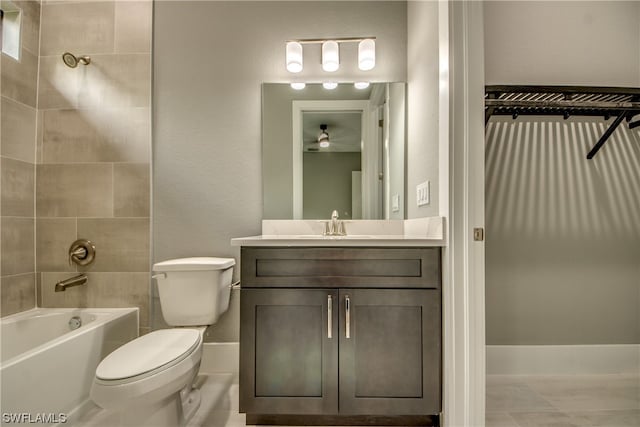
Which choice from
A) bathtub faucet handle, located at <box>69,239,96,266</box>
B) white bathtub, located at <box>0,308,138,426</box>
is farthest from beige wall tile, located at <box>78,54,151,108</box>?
white bathtub, located at <box>0,308,138,426</box>

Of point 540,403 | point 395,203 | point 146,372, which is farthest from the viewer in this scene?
point 395,203

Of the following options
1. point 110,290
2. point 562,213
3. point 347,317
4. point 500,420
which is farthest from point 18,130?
point 562,213

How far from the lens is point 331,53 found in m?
1.95

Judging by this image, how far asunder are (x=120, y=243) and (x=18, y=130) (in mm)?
884

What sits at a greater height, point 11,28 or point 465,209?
point 11,28

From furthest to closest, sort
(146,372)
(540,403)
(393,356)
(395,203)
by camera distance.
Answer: (395,203) < (540,403) < (393,356) < (146,372)

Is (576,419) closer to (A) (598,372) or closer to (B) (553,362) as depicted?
(B) (553,362)

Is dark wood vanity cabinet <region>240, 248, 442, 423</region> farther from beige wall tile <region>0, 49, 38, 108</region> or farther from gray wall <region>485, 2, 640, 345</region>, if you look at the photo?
beige wall tile <region>0, 49, 38, 108</region>

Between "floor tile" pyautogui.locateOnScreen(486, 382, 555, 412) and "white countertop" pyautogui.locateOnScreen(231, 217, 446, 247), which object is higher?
"white countertop" pyautogui.locateOnScreen(231, 217, 446, 247)

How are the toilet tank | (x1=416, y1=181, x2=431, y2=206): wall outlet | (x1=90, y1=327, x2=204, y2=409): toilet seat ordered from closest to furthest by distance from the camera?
(x1=90, y1=327, x2=204, y2=409): toilet seat, (x1=416, y1=181, x2=431, y2=206): wall outlet, the toilet tank

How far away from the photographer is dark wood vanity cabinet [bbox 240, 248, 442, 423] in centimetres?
134

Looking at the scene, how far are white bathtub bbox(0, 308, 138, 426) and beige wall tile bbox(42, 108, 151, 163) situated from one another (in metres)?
0.97

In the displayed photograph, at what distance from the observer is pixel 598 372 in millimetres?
1934

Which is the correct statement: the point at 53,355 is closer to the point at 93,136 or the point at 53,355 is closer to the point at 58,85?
the point at 93,136
